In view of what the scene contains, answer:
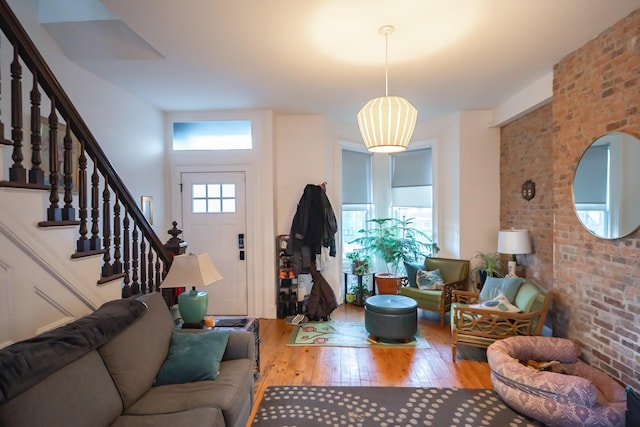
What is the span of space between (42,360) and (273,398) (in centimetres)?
162

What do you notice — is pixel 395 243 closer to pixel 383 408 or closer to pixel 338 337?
pixel 338 337

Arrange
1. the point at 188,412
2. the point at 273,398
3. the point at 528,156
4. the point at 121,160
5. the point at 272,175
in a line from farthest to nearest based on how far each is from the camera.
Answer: the point at 272,175 < the point at 528,156 < the point at 121,160 < the point at 273,398 < the point at 188,412

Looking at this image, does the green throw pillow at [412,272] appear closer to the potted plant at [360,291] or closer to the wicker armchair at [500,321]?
the potted plant at [360,291]

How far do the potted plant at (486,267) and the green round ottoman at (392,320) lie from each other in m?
1.20

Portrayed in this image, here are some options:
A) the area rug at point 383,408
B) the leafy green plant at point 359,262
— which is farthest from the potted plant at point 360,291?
the area rug at point 383,408

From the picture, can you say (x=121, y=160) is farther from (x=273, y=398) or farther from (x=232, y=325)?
(x=273, y=398)

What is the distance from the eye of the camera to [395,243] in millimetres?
4883

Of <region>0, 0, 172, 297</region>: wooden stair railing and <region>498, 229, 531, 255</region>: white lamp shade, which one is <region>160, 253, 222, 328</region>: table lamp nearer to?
<region>0, 0, 172, 297</region>: wooden stair railing

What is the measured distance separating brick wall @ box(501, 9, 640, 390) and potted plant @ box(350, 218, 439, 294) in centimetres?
173

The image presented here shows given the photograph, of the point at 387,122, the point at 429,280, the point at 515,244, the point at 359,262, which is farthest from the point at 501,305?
the point at 387,122

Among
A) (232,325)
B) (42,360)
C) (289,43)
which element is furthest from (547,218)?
(42,360)

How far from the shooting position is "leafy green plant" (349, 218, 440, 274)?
16.0ft

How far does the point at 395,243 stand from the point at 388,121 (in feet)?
9.85

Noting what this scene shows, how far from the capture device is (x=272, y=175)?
4.36 metres
